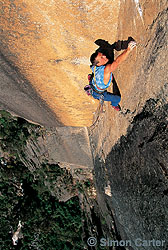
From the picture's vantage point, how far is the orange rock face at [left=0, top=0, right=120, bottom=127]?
1.76m

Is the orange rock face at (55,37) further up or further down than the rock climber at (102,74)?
further up

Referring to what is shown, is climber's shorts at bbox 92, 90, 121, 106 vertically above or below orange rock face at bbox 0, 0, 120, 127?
below

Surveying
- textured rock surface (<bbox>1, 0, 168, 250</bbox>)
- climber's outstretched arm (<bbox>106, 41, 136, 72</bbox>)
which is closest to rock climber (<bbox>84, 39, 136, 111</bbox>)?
climber's outstretched arm (<bbox>106, 41, 136, 72</bbox>)

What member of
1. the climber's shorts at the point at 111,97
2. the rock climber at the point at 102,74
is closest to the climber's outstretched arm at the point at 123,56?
the rock climber at the point at 102,74

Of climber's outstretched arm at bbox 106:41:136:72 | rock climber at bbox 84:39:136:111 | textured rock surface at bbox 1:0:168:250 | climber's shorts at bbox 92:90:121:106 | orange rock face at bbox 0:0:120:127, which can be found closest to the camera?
textured rock surface at bbox 1:0:168:250

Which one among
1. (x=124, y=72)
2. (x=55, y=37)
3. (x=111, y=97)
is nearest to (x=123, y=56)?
(x=124, y=72)

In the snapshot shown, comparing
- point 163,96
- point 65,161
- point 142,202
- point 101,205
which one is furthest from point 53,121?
point 163,96

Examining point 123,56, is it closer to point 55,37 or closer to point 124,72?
point 124,72

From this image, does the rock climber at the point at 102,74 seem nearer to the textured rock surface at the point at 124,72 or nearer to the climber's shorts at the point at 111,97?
the climber's shorts at the point at 111,97

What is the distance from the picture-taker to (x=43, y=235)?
186 inches

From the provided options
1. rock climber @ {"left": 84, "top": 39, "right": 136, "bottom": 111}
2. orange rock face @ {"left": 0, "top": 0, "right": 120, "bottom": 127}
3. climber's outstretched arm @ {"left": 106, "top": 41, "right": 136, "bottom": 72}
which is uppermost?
orange rock face @ {"left": 0, "top": 0, "right": 120, "bottom": 127}

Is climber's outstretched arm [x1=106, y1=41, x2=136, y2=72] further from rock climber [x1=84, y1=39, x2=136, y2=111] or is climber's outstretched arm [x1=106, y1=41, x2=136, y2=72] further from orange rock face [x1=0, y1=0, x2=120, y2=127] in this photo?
orange rock face [x1=0, y1=0, x2=120, y2=127]

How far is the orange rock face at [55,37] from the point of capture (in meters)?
1.76

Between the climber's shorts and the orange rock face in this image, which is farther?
the climber's shorts
